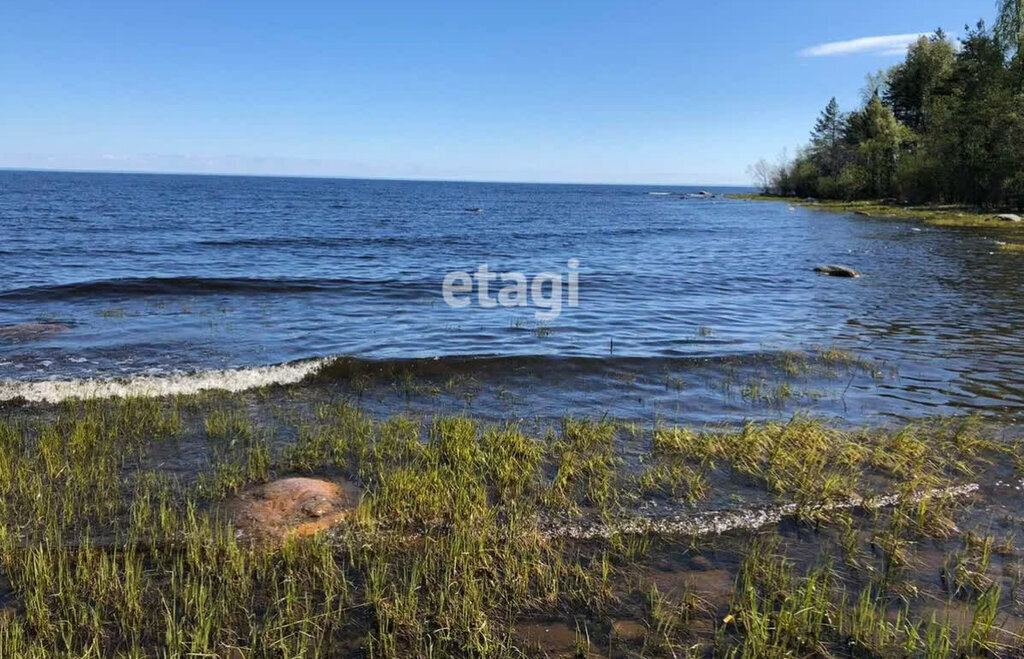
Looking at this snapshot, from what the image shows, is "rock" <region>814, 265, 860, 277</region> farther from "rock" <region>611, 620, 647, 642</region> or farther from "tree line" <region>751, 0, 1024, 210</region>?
"tree line" <region>751, 0, 1024, 210</region>

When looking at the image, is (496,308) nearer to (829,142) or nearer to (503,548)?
(503,548)

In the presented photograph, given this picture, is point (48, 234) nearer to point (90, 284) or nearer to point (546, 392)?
point (90, 284)

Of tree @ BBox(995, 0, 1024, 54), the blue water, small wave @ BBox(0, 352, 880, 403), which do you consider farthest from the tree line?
small wave @ BBox(0, 352, 880, 403)

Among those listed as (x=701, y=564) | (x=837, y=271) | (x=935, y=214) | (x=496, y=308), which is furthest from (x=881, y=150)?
(x=701, y=564)

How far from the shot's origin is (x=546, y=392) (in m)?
13.0

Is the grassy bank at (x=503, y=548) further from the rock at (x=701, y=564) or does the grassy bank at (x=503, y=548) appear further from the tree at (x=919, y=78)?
the tree at (x=919, y=78)

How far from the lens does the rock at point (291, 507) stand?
6.71 meters

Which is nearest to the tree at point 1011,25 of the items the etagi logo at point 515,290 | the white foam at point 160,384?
the etagi logo at point 515,290

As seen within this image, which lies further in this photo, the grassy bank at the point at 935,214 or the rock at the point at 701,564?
the grassy bank at the point at 935,214

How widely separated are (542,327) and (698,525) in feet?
39.9

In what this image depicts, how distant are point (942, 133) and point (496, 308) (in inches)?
2761

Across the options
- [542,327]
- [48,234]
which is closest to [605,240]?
[542,327]

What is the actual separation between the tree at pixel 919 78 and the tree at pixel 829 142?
9704 mm

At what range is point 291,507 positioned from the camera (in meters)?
7.12
